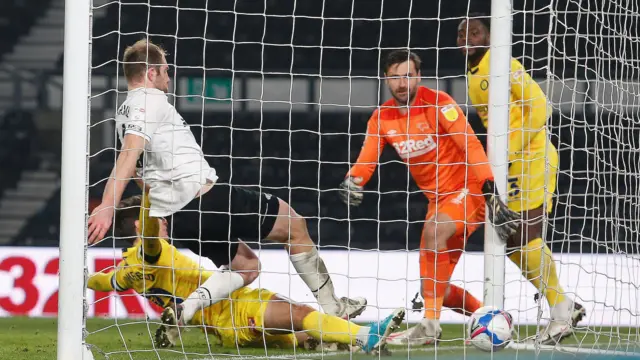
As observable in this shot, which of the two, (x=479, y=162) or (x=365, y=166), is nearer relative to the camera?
(x=479, y=162)

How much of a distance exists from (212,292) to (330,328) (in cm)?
56

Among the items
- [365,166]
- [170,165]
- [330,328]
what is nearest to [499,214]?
[365,166]

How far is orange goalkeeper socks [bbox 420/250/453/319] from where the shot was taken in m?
4.96

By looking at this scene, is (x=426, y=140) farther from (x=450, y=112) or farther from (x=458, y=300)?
(x=458, y=300)

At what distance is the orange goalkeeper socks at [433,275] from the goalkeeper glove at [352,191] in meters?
0.43

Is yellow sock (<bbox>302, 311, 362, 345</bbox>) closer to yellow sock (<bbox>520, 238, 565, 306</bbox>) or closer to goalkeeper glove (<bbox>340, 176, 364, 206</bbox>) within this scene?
goalkeeper glove (<bbox>340, 176, 364, 206</bbox>)

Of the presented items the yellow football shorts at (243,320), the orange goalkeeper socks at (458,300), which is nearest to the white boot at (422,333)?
the orange goalkeeper socks at (458,300)

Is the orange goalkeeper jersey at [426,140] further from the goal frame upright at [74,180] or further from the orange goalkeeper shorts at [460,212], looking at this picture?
the goal frame upright at [74,180]

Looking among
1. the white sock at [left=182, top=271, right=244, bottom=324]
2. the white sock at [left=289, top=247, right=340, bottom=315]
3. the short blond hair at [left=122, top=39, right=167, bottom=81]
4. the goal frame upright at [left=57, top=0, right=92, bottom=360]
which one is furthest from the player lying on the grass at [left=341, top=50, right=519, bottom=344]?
the goal frame upright at [left=57, top=0, right=92, bottom=360]

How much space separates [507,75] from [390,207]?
157 inches

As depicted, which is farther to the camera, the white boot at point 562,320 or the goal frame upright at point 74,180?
the white boot at point 562,320

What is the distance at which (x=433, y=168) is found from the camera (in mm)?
5250

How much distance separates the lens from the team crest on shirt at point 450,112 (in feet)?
16.0

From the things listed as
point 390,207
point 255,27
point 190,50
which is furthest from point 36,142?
point 390,207
